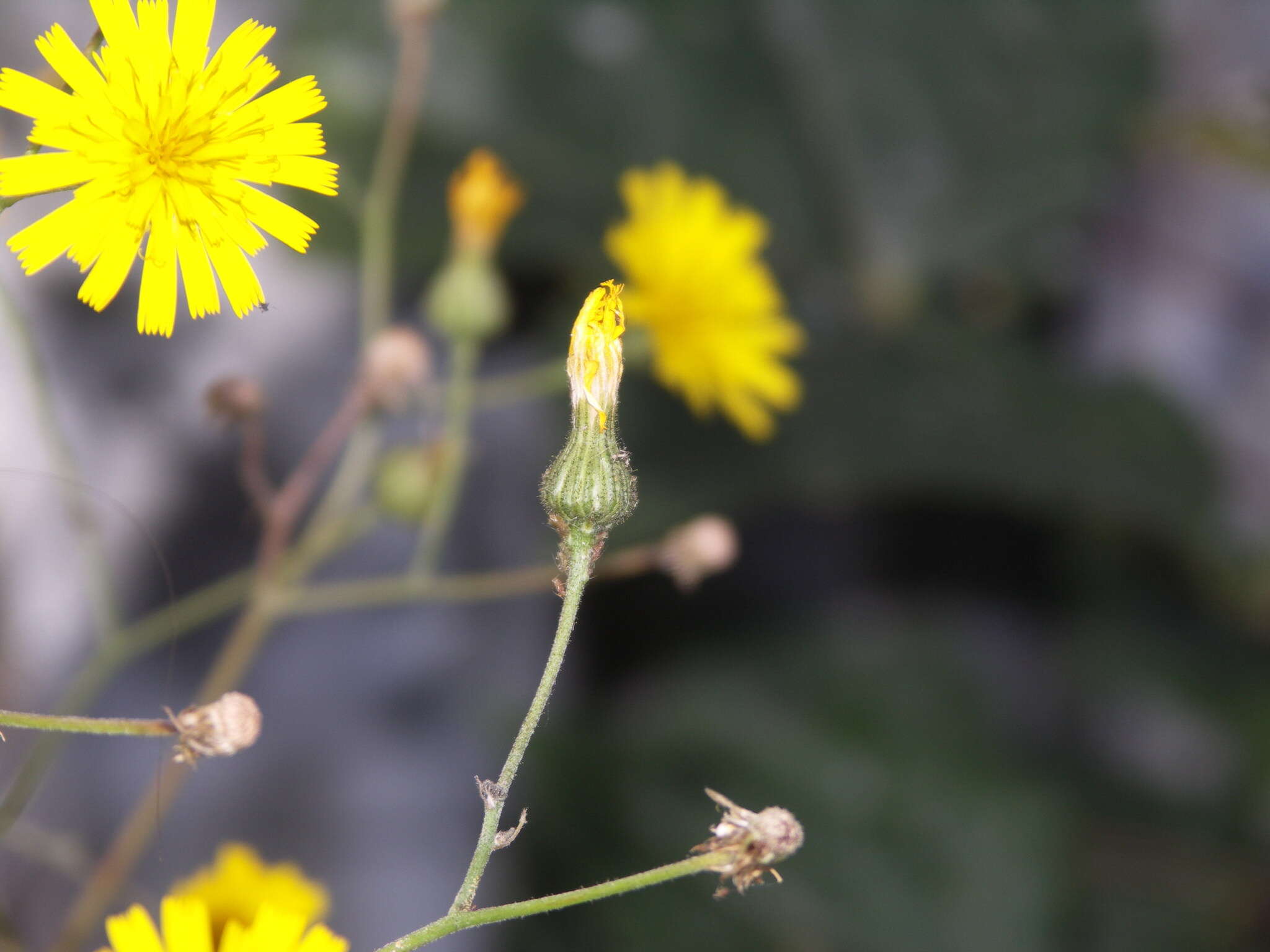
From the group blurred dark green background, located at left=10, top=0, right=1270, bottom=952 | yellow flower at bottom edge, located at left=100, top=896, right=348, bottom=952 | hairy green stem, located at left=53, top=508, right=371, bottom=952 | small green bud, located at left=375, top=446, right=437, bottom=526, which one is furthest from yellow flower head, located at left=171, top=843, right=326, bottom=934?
blurred dark green background, located at left=10, top=0, right=1270, bottom=952

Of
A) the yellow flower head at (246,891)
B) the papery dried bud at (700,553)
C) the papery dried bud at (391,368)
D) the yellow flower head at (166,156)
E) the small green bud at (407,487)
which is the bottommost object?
the yellow flower head at (246,891)

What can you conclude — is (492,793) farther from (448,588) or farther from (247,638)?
(448,588)

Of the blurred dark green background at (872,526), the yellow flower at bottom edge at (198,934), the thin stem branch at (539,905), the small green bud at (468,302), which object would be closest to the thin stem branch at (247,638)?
the small green bud at (468,302)

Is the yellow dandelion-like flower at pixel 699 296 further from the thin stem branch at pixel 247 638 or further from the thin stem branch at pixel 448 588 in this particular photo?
the thin stem branch at pixel 247 638

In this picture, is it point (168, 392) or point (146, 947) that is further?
point (168, 392)


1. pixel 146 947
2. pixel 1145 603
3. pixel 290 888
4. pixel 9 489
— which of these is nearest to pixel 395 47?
pixel 9 489

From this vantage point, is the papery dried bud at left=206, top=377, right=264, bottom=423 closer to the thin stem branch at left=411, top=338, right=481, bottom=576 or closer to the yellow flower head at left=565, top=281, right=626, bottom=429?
the thin stem branch at left=411, top=338, right=481, bottom=576

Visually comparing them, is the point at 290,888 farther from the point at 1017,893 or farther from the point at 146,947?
the point at 1017,893
